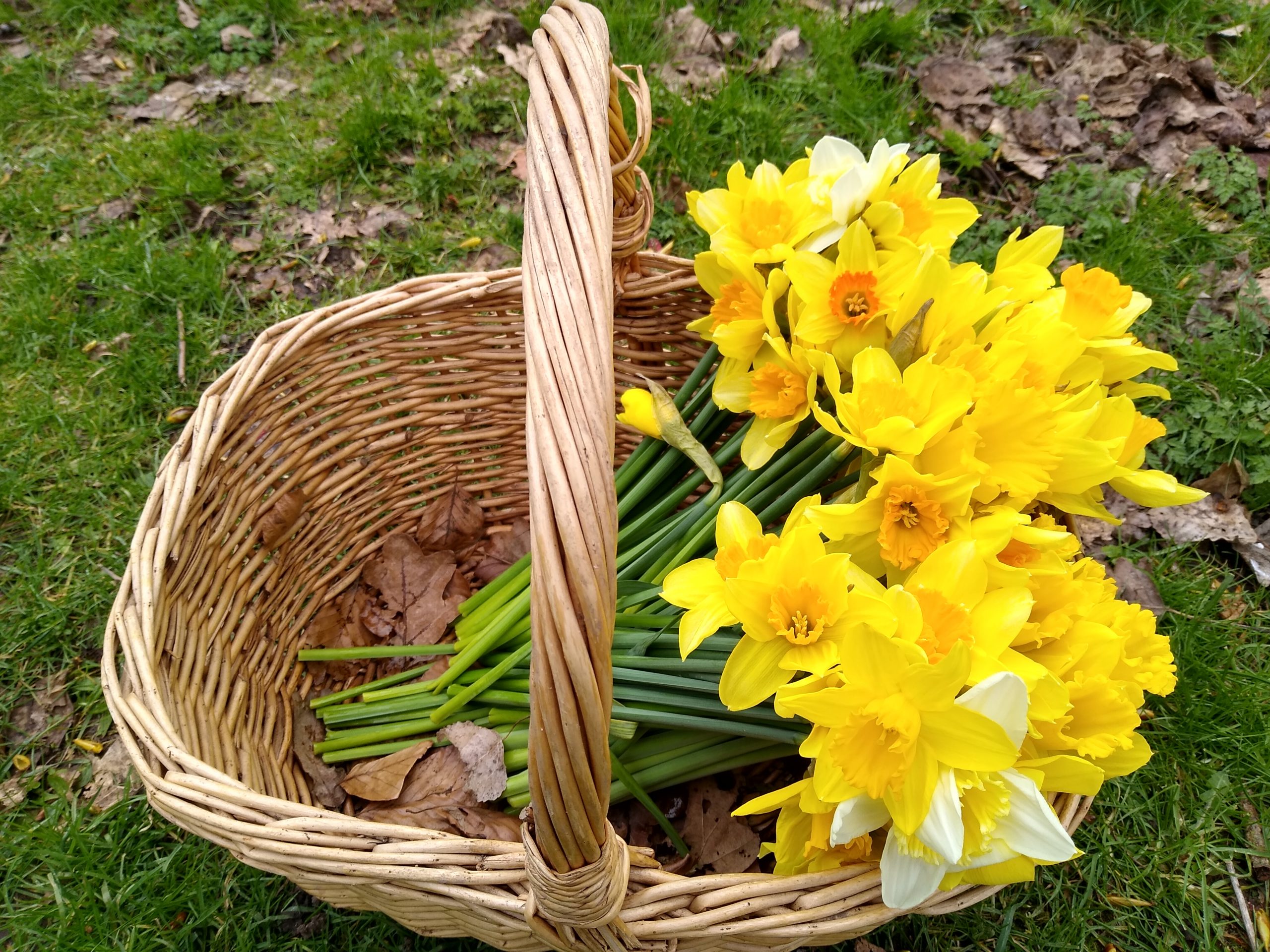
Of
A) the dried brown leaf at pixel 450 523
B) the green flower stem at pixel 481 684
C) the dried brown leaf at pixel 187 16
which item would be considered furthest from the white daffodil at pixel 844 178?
the dried brown leaf at pixel 187 16

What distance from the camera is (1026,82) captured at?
2484 millimetres

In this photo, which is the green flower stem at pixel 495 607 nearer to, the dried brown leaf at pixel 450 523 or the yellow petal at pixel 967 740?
the dried brown leaf at pixel 450 523

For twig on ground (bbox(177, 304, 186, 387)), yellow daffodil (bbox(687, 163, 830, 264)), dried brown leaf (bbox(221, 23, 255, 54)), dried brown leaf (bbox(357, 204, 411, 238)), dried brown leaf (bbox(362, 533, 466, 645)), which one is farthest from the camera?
dried brown leaf (bbox(221, 23, 255, 54))

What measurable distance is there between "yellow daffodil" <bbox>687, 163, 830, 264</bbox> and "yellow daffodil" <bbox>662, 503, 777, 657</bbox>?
389 mm

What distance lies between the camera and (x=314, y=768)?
1449 mm

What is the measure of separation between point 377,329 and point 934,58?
2.07 meters

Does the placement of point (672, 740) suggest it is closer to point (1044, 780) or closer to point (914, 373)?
point (1044, 780)

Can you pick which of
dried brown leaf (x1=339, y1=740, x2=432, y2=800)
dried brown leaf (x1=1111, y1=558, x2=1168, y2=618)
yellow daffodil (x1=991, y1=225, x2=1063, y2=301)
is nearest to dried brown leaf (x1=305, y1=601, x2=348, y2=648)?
dried brown leaf (x1=339, y1=740, x2=432, y2=800)

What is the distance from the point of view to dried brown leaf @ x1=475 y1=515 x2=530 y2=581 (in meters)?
1.68

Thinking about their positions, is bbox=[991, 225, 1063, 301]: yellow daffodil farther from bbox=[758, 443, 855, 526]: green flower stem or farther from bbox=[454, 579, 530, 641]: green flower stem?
bbox=[454, 579, 530, 641]: green flower stem

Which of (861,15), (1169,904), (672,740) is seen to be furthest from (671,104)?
(1169,904)

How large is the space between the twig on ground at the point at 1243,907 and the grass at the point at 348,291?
1 cm

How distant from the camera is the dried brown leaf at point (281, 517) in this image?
1472 mm

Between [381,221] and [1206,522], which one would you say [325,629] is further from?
[1206,522]
